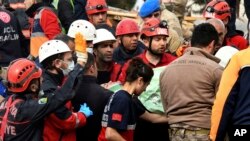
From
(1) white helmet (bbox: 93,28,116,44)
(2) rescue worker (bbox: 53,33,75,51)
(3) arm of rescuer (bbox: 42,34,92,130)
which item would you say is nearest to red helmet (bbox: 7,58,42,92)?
(3) arm of rescuer (bbox: 42,34,92,130)

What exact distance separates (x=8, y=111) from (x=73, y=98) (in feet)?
2.89

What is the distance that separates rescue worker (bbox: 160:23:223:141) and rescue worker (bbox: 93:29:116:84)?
1.71 meters

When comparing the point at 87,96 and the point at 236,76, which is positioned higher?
the point at 236,76

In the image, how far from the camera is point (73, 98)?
24.5ft

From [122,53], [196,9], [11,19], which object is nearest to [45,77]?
[122,53]

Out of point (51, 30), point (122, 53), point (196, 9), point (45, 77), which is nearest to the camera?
point (45, 77)

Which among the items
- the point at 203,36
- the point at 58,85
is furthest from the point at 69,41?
the point at 203,36

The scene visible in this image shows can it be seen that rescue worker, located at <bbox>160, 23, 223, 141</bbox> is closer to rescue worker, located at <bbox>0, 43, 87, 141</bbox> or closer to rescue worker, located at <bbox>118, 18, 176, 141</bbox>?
rescue worker, located at <bbox>118, 18, 176, 141</bbox>

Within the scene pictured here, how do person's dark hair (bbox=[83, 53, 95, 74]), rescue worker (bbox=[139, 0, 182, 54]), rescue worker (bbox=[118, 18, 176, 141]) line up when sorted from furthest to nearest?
rescue worker (bbox=[139, 0, 182, 54])
rescue worker (bbox=[118, 18, 176, 141])
person's dark hair (bbox=[83, 53, 95, 74])

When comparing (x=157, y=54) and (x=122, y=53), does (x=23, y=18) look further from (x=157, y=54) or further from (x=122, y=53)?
(x=157, y=54)

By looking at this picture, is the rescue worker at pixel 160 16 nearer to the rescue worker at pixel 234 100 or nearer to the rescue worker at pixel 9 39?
the rescue worker at pixel 9 39

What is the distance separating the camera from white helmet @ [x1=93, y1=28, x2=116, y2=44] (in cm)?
877

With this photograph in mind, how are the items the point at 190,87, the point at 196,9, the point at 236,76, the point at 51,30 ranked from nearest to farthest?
1. the point at 236,76
2. the point at 190,87
3. the point at 51,30
4. the point at 196,9

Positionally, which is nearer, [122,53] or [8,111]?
[8,111]
